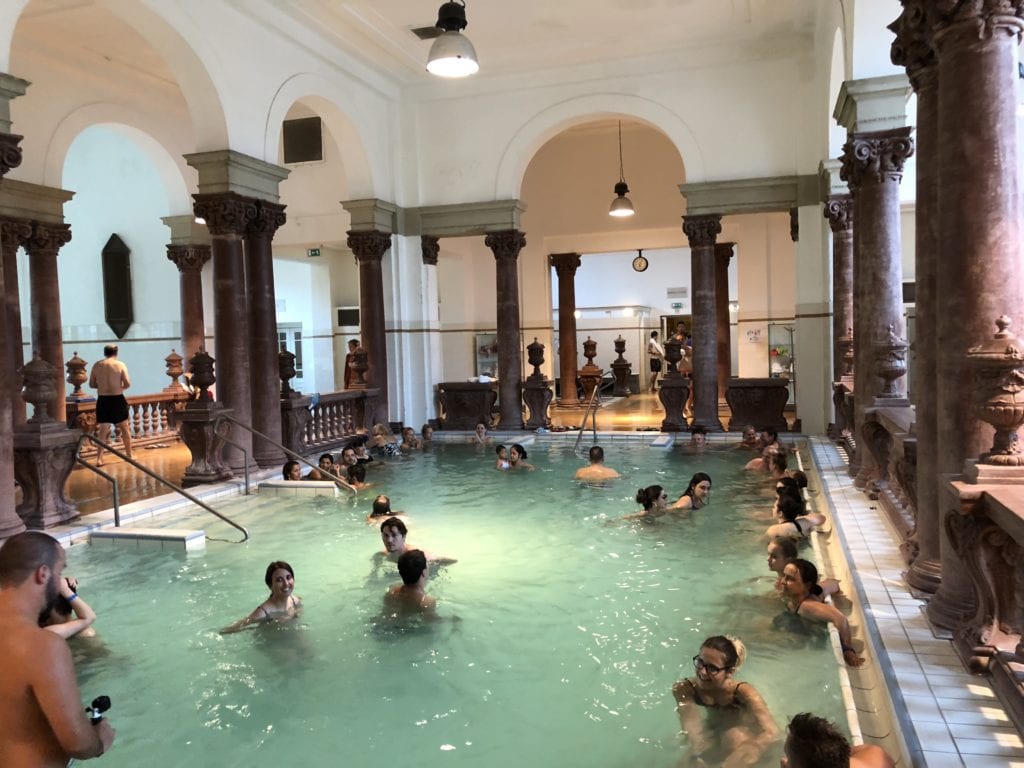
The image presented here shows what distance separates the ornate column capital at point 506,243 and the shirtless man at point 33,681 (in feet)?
40.4

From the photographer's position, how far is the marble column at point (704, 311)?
1317 cm

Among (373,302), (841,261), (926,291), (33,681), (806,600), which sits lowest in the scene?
(806,600)

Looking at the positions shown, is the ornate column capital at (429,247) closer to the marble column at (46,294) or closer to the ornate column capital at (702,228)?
the ornate column capital at (702,228)

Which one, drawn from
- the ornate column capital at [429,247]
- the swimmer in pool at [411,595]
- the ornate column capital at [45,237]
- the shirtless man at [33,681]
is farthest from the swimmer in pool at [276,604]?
the ornate column capital at [429,247]

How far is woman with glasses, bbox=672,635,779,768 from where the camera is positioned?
11.5 ft

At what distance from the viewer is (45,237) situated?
12000 mm

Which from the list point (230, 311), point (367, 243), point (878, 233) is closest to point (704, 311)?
point (367, 243)

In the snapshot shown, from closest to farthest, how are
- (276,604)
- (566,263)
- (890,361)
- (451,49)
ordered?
1. (276,604)
2. (451,49)
3. (890,361)
4. (566,263)

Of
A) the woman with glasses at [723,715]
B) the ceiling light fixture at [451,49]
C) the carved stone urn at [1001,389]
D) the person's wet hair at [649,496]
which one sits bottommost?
the woman with glasses at [723,715]

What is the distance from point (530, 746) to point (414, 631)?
5.34 ft

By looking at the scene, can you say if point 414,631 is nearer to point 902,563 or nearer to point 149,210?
point 902,563

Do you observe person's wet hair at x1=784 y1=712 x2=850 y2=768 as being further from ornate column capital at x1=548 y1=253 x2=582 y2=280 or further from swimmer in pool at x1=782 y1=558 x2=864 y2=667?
ornate column capital at x1=548 y1=253 x2=582 y2=280

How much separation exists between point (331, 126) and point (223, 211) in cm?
387

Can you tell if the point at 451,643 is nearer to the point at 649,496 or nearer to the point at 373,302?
the point at 649,496
